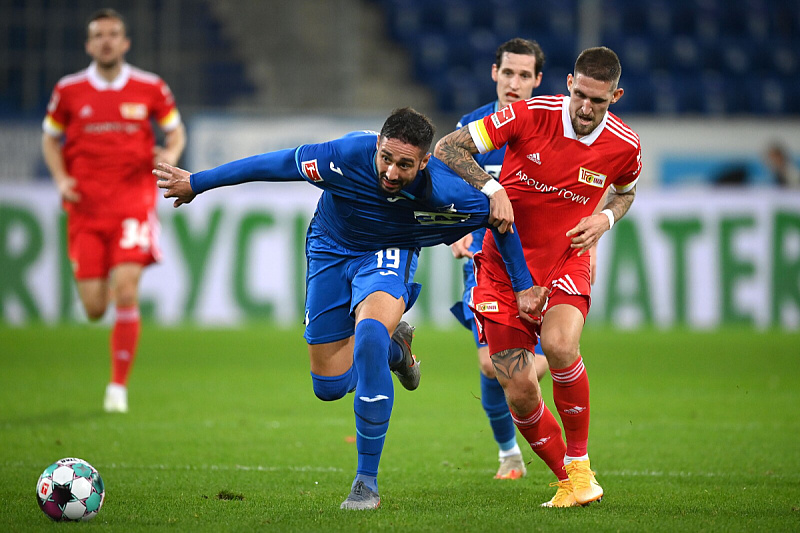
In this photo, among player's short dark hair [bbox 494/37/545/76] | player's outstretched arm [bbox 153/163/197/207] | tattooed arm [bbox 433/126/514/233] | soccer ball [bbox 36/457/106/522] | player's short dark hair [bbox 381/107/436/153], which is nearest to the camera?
soccer ball [bbox 36/457/106/522]

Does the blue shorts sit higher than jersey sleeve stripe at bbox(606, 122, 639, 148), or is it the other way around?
jersey sleeve stripe at bbox(606, 122, 639, 148)

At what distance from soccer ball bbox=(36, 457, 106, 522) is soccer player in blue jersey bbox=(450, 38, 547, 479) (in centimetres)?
242

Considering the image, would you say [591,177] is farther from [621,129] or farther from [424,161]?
[424,161]

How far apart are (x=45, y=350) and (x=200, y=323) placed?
8.31ft

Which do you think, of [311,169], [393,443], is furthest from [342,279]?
[393,443]

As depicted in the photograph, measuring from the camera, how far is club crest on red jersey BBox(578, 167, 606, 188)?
525 centimetres

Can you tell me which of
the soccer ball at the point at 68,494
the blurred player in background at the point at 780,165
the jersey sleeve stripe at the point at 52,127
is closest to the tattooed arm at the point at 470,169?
the soccer ball at the point at 68,494

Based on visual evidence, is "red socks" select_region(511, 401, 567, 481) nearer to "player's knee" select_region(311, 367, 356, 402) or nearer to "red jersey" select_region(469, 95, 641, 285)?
"red jersey" select_region(469, 95, 641, 285)

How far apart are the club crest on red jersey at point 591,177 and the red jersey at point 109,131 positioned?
459 centimetres

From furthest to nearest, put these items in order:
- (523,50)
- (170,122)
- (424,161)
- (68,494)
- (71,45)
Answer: (71,45), (170,122), (523,50), (424,161), (68,494)

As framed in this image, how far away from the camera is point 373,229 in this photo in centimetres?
548

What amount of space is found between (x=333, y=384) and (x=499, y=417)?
105 cm

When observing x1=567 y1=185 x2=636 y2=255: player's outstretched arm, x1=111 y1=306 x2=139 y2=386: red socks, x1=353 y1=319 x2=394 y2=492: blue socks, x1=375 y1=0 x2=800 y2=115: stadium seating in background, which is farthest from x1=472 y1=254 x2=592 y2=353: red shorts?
x1=375 y1=0 x2=800 y2=115: stadium seating in background

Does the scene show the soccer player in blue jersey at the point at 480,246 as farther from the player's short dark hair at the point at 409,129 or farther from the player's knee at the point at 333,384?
the player's short dark hair at the point at 409,129
